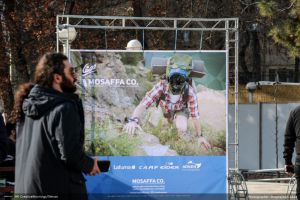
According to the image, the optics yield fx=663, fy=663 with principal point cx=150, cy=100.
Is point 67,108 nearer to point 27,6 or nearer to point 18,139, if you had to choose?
point 18,139

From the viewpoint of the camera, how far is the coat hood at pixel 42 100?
Result: 4.32 metres

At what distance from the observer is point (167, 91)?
381 inches

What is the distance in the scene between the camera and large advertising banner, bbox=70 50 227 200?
9.65 metres

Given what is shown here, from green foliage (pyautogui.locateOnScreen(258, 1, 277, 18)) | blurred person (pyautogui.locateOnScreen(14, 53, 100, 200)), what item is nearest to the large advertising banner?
blurred person (pyautogui.locateOnScreen(14, 53, 100, 200))

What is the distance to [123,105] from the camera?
9703 millimetres

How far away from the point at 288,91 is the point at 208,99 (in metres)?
13.2

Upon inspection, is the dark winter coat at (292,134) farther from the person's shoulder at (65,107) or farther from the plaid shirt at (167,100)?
the person's shoulder at (65,107)

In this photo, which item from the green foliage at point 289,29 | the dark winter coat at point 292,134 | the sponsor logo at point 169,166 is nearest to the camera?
the dark winter coat at point 292,134

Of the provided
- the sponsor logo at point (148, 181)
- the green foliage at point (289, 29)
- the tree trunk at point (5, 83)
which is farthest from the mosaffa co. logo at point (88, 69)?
the tree trunk at point (5, 83)

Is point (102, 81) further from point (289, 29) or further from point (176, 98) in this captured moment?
point (289, 29)

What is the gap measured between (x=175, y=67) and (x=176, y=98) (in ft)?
1.49

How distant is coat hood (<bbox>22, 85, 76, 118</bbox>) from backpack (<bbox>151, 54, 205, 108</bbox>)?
5297mm

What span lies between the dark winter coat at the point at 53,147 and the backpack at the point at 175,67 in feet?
17.4

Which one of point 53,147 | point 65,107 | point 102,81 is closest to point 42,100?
point 65,107
